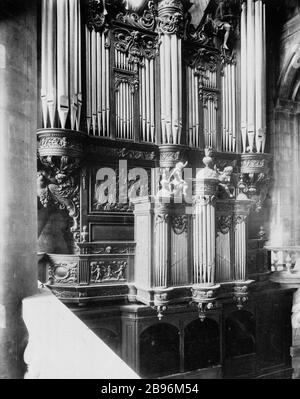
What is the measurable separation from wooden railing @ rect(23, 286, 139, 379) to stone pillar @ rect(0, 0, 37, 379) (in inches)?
4.8

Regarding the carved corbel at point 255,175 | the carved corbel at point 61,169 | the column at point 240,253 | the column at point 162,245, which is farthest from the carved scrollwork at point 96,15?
the column at point 240,253

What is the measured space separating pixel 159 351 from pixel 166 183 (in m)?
3.45

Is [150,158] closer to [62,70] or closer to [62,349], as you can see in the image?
[62,70]

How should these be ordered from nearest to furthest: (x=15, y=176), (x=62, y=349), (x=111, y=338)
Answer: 1. (x=62, y=349)
2. (x=15, y=176)
3. (x=111, y=338)

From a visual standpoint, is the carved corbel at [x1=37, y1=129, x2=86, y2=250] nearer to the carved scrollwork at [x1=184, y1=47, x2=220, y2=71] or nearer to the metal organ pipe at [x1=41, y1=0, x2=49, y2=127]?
the metal organ pipe at [x1=41, y1=0, x2=49, y2=127]

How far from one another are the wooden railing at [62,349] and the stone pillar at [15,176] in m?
0.12

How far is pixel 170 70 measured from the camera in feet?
27.8

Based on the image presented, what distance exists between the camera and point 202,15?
31.1ft

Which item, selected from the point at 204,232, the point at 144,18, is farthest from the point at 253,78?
the point at 204,232

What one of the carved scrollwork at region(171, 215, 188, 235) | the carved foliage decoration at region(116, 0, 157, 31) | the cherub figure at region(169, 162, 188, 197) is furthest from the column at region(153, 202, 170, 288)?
the carved foliage decoration at region(116, 0, 157, 31)

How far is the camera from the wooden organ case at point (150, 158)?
7191 millimetres

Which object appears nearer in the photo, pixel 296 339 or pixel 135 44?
pixel 135 44

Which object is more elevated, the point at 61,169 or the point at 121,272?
the point at 61,169

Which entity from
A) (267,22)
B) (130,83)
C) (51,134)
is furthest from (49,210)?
(267,22)
